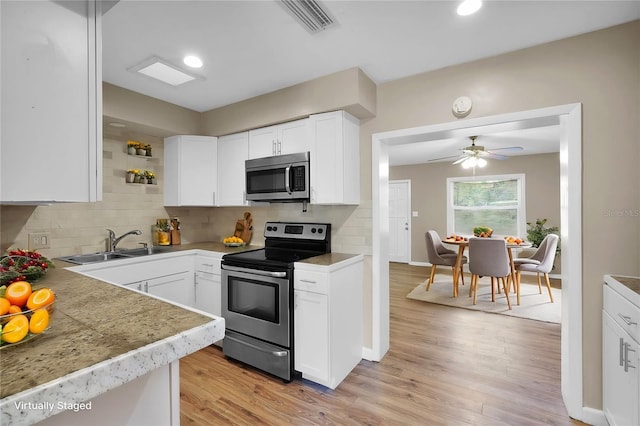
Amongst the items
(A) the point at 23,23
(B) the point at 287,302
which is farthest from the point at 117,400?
(B) the point at 287,302

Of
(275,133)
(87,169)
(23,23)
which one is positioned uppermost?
(275,133)

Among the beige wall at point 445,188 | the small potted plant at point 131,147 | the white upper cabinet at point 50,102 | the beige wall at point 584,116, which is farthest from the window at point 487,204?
the white upper cabinet at point 50,102

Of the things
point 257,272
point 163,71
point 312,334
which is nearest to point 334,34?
point 163,71

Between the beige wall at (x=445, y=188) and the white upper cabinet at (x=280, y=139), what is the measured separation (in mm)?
4955

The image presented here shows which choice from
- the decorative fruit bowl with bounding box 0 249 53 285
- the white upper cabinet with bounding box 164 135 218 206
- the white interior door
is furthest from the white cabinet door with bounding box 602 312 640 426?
the white interior door

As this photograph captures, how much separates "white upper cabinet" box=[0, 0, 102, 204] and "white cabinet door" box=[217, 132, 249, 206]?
2.16 meters

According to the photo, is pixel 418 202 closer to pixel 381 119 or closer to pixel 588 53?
pixel 381 119

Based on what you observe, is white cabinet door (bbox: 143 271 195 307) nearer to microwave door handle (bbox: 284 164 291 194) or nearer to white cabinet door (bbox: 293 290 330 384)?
white cabinet door (bbox: 293 290 330 384)

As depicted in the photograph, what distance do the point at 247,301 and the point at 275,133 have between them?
5.07ft

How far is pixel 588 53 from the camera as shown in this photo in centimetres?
191

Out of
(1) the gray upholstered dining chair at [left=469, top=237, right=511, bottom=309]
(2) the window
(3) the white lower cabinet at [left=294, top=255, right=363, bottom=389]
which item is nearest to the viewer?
(3) the white lower cabinet at [left=294, top=255, right=363, bottom=389]

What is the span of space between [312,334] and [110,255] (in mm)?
2113

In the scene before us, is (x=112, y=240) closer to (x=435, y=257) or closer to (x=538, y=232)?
(x=435, y=257)

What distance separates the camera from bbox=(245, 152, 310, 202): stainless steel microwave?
266cm
